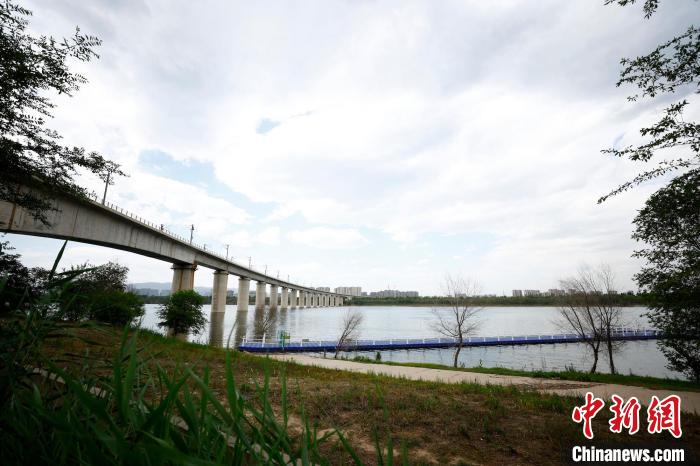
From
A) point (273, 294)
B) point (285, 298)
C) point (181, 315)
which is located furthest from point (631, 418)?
point (285, 298)

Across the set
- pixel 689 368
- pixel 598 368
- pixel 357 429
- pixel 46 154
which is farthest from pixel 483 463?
pixel 598 368

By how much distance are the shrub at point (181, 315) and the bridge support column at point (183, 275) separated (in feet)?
59.2

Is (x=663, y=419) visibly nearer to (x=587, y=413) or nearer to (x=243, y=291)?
(x=587, y=413)

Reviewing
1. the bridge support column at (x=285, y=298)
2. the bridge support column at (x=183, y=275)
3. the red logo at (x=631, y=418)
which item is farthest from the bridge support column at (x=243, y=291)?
the red logo at (x=631, y=418)

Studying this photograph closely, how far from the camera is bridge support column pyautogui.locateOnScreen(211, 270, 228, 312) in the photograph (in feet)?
205

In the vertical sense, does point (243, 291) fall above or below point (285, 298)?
above

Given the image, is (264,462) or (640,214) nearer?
(264,462)

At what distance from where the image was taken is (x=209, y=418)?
3.37 feet

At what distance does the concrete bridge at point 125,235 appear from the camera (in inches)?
844

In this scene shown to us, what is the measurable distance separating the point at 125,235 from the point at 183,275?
1753 centimetres

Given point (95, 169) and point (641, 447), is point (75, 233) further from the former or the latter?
point (641, 447)

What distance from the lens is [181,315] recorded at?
3041 cm

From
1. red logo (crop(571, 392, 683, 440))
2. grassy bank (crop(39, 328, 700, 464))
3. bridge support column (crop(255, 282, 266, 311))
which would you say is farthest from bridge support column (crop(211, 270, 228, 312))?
red logo (crop(571, 392, 683, 440))

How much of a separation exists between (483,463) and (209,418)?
578 centimetres
